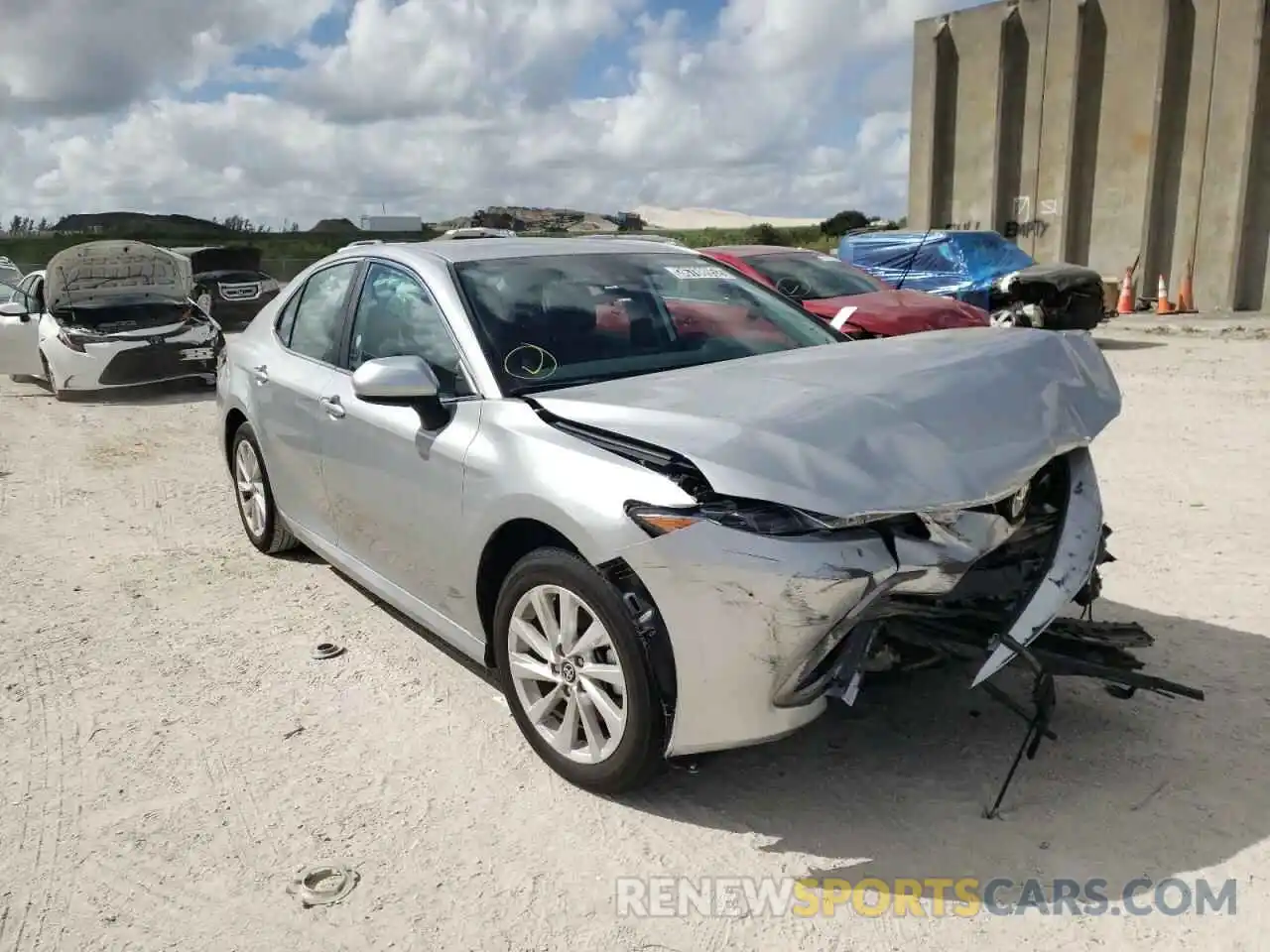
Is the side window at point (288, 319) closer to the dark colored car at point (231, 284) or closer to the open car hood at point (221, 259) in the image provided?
the dark colored car at point (231, 284)

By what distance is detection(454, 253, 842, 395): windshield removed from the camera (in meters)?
3.75

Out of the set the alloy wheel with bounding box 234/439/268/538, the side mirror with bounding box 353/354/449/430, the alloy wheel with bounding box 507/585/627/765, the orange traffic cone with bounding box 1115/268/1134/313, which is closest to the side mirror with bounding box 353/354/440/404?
the side mirror with bounding box 353/354/449/430

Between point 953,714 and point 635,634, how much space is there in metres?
1.40

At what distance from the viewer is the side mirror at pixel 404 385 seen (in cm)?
353

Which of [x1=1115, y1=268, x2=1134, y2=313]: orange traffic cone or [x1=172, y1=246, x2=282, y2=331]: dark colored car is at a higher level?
[x1=172, y1=246, x2=282, y2=331]: dark colored car

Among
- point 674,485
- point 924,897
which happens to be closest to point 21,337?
point 674,485

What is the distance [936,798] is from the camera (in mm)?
3176

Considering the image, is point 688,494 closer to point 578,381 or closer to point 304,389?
point 578,381

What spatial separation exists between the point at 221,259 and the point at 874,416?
21.9m

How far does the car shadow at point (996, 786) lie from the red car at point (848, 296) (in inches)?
244

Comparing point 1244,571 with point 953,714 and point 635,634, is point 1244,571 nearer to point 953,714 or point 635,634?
point 953,714

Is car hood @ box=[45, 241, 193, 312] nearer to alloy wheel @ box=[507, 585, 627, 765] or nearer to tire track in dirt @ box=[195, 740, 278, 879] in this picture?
tire track in dirt @ box=[195, 740, 278, 879]

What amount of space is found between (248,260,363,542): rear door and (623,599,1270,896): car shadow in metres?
2.29

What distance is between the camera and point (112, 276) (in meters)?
12.5
